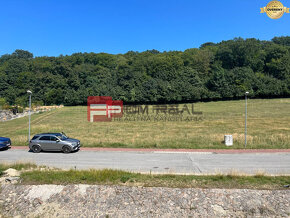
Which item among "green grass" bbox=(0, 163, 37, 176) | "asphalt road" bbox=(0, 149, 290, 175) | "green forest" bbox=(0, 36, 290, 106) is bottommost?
"asphalt road" bbox=(0, 149, 290, 175)

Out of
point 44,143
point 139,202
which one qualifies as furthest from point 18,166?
point 139,202

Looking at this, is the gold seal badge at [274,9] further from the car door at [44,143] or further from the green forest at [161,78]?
the green forest at [161,78]

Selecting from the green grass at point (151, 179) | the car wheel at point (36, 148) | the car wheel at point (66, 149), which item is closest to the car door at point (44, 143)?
the car wheel at point (36, 148)

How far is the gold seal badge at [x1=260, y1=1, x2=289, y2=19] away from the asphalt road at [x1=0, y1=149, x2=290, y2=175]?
55.2ft

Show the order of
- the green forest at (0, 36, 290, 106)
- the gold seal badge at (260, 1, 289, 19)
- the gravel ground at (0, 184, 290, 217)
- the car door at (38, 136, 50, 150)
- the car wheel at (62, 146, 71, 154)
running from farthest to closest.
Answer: the green forest at (0, 36, 290, 106) → the gold seal badge at (260, 1, 289, 19) → the car door at (38, 136, 50, 150) → the car wheel at (62, 146, 71, 154) → the gravel ground at (0, 184, 290, 217)

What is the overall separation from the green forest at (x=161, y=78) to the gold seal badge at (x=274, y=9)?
5680cm

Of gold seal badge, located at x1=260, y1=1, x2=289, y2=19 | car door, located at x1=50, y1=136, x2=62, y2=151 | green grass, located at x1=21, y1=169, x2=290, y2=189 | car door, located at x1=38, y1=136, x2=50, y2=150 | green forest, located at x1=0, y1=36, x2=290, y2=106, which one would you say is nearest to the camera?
green grass, located at x1=21, y1=169, x2=290, y2=189

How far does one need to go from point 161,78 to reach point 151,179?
9165 centimetres

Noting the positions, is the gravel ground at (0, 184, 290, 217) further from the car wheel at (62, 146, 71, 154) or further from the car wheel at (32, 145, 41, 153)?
the car wheel at (32, 145, 41, 153)

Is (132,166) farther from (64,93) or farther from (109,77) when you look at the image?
(109,77)

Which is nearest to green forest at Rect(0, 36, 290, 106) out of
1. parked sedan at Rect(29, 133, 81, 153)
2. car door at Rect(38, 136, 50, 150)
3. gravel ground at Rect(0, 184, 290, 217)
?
parked sedan at Rect(29, 133, 81, 153)

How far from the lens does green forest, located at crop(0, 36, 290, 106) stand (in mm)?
84188

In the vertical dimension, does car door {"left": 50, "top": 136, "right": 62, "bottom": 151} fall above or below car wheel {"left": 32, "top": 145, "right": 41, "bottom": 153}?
above

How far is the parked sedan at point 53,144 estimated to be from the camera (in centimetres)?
1925
